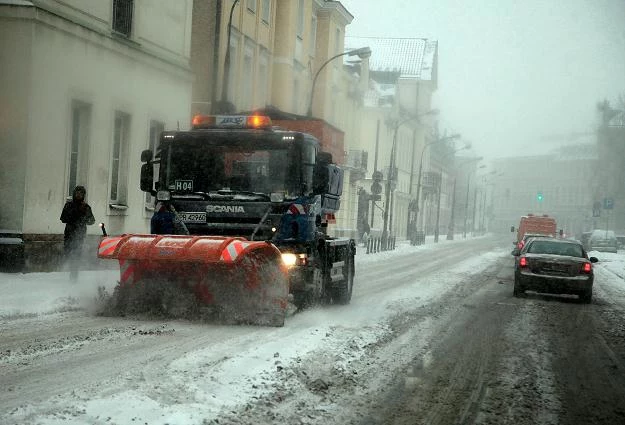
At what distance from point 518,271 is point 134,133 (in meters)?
Result: 10.8

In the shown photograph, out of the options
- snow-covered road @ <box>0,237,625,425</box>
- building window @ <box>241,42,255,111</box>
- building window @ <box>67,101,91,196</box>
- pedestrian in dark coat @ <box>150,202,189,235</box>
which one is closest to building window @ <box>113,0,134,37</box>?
building window @ <box>67,101,91,196</box>

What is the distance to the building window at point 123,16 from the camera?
76.1 feet

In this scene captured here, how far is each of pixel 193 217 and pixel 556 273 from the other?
1012 centimetres

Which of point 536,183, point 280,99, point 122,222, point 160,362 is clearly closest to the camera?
point 160,362

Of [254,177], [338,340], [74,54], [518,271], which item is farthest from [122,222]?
[338,340]

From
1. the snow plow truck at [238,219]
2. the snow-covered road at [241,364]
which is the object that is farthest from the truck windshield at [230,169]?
the snow-covered road at [241,364]

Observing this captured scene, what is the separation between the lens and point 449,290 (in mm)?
21234

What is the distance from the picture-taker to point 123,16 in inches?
928

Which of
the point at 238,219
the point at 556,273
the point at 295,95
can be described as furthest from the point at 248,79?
the point at 238,219

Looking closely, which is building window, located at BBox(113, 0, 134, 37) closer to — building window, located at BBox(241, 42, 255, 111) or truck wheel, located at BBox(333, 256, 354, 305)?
truck wheel, located at BBox(333, 256, 354, 305)

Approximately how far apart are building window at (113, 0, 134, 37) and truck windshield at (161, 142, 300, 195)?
11.0m

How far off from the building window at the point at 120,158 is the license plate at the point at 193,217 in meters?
11.4

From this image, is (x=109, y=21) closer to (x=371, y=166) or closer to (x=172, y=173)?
(x=172, y=173)

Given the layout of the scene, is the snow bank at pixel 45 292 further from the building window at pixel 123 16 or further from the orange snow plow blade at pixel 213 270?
the building window at pixel 123 16
